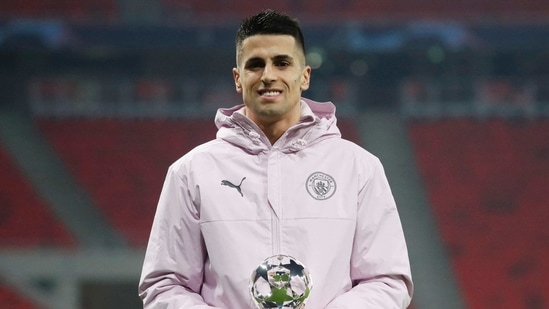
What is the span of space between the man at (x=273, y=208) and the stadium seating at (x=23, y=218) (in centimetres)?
561

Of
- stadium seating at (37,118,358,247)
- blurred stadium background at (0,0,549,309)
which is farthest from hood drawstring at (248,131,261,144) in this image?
stadium seating at (37,118,358,247)

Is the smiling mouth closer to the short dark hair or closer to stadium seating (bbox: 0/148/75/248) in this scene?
the short dark hair

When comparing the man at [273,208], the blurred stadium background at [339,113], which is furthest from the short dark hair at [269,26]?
the blurred stadium background at [339,113]

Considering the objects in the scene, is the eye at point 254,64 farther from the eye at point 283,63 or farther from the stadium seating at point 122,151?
the stadium seating at point 122,151

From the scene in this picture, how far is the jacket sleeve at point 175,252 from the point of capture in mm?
1388

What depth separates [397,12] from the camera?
7473 millimetres

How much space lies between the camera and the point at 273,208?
54.2 inches

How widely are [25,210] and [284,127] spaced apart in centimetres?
604

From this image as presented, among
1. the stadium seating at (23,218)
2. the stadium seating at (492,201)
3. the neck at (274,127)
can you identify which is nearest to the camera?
the neck at (274,127)

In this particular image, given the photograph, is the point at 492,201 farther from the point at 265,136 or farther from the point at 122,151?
the point at 265,136

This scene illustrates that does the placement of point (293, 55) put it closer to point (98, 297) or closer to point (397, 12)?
point (98, 297)

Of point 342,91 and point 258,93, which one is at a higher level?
point 258,93

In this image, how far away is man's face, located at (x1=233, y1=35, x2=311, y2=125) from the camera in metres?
1.41

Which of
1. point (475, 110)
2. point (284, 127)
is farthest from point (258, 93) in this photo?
point (475, 110)
